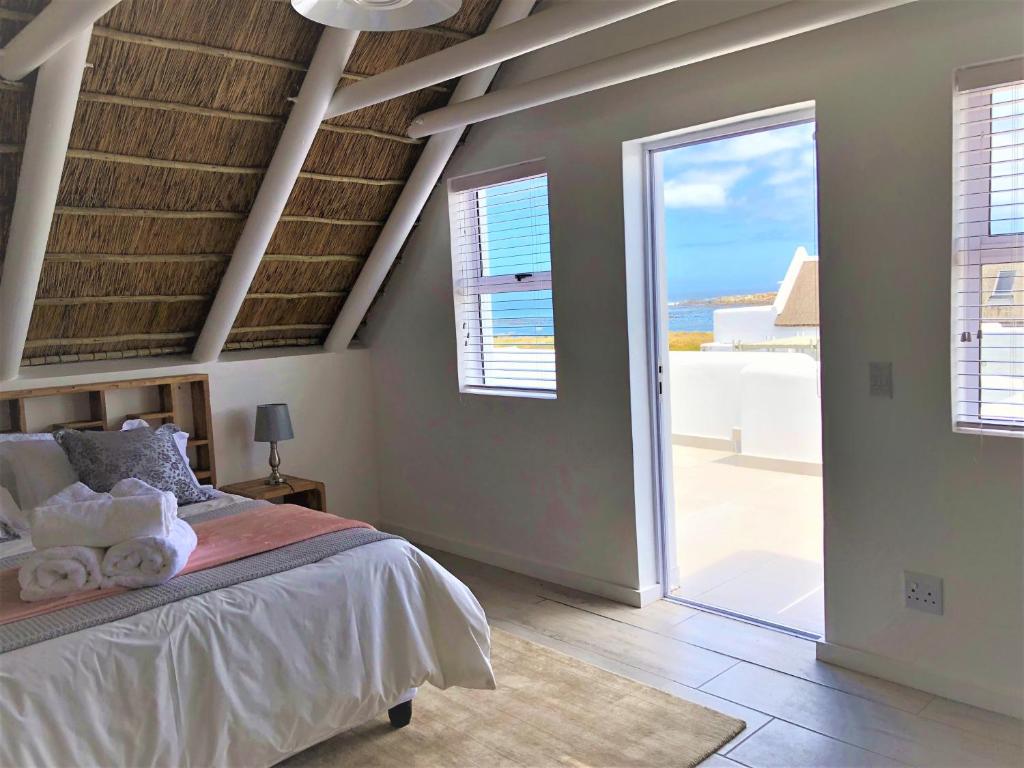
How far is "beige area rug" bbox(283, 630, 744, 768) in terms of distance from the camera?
2.55m

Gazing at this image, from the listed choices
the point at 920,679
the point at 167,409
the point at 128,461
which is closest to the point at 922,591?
the point at 920,679

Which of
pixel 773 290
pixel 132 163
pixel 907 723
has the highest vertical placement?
pixel 132 163

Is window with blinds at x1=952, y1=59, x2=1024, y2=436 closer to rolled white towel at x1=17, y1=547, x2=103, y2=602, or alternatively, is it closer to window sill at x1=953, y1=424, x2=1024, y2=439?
window sill at x1=953, y1=424, x2=1024, y2=439

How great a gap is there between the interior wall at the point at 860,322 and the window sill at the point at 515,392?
0.35 ft

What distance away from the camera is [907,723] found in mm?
2637

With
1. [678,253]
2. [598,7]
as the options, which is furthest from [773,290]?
[598,7]

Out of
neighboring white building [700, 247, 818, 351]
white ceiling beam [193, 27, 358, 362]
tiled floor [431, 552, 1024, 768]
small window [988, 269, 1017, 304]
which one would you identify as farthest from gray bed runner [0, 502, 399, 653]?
neighboring white building [700, 247, 818, 351]

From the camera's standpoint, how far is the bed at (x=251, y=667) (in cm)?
198

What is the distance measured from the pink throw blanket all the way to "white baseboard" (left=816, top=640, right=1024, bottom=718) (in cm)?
180

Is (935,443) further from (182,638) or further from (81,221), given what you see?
(81,221)

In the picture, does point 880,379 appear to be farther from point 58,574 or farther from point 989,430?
point 58,574

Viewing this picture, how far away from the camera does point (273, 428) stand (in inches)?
172

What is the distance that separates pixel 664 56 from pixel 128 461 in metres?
2.61

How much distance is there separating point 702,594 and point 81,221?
3141 millimetres
